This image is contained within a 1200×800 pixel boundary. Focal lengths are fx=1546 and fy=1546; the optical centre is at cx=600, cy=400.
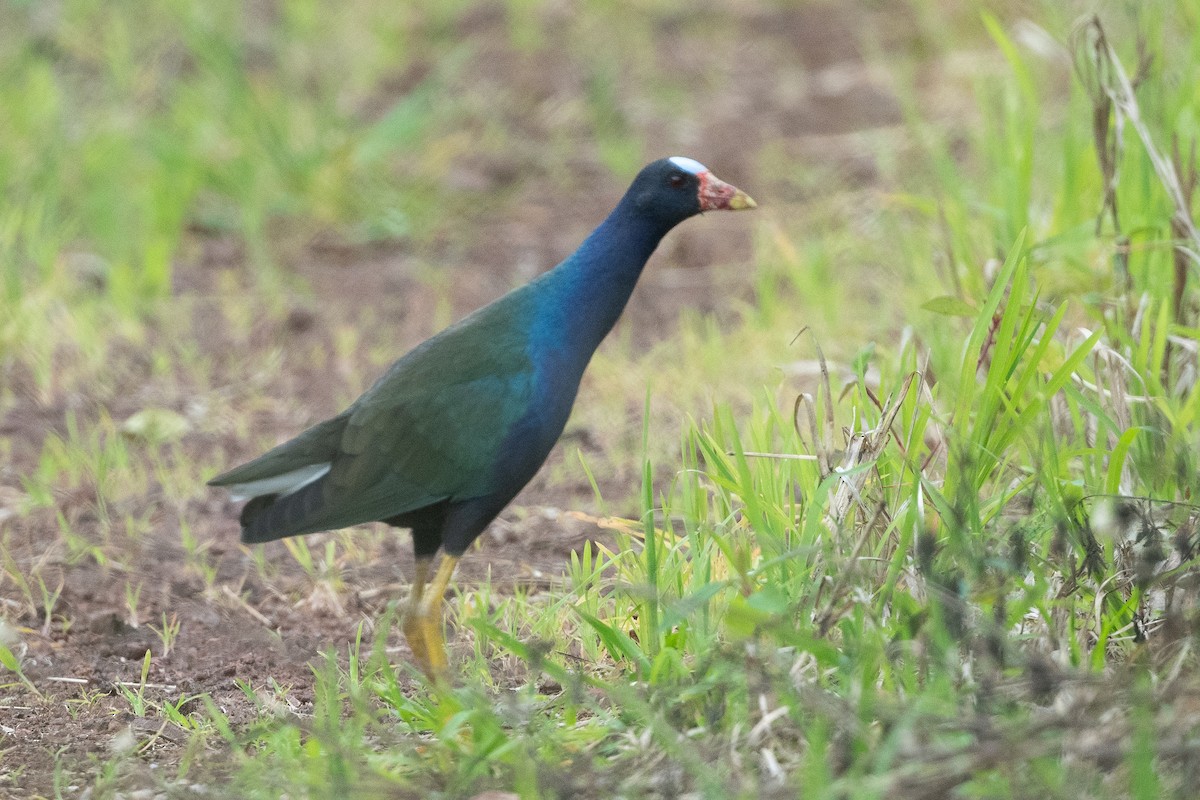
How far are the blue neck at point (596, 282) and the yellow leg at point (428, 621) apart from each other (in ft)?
1.74

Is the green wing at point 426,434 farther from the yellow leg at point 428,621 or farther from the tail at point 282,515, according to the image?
the yellow leg at point 428,621

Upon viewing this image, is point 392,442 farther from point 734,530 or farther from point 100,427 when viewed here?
point 100,427

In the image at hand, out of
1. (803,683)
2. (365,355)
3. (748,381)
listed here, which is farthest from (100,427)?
(803,683)

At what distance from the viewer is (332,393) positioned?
482cm

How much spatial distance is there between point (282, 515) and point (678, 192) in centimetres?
109

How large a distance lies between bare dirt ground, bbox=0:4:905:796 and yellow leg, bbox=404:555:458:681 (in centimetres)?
21

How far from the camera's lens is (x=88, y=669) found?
3148 millimetres

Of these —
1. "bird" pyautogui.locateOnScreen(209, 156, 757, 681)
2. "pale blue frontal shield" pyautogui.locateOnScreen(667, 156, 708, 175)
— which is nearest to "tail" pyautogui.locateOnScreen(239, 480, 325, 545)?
"bird" pyautogui.locateOnScreen(209, 156, 757, 681)

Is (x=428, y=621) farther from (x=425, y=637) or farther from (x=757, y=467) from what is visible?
(x=757, y=467)

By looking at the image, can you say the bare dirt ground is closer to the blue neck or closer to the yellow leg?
the yellow leg

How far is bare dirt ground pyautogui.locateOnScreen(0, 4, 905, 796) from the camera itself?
3.12 m

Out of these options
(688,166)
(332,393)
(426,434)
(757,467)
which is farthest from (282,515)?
(332,393)

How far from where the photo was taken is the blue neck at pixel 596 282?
3258 millimetres

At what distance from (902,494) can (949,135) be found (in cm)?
387
